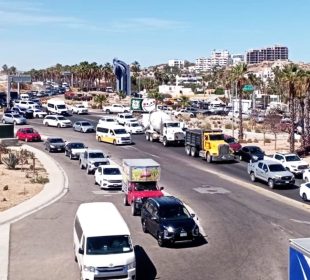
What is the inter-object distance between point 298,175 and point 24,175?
66.5 feet

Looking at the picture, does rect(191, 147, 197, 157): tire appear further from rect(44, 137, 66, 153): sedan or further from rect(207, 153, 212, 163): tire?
rect(44, 137, 66, 153): sedan

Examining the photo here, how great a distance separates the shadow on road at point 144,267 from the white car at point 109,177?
537 inches

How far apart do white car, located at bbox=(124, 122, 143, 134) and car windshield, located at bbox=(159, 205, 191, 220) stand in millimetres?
46111

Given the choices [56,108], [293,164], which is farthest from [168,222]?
[56,108]

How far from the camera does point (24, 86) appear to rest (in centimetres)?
18738

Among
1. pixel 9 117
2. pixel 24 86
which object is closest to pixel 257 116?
pixel 9 117

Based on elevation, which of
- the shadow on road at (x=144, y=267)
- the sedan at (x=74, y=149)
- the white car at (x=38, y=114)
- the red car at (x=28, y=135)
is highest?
the white car at (x=38, y=114)

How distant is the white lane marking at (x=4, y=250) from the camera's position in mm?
19423

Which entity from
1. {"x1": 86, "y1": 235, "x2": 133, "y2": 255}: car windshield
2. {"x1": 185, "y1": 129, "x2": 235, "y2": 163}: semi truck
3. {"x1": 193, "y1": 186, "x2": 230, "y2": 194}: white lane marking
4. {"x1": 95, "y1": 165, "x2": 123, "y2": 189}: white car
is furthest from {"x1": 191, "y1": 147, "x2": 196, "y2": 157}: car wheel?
{"x1": 86, "y1": 235, "x2": 133, "y2": 255}: car windshield

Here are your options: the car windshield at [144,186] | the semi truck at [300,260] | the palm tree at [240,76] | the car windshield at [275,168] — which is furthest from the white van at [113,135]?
the semi truck at [300,260]

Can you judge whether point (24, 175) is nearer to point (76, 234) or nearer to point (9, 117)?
point (76, 234)

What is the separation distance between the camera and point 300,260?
1259 cm

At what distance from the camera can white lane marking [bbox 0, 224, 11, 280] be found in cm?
1942

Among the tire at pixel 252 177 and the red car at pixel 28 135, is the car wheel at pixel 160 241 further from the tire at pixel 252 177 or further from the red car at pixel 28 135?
the red car at pixel 28 135
